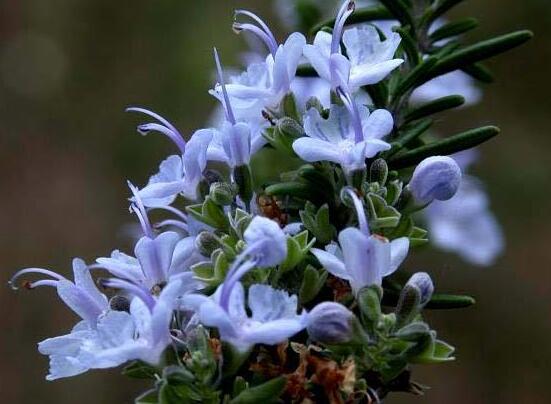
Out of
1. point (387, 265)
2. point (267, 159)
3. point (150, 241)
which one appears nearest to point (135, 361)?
point (150, 241)

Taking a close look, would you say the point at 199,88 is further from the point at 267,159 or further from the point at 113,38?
the point at 267,159

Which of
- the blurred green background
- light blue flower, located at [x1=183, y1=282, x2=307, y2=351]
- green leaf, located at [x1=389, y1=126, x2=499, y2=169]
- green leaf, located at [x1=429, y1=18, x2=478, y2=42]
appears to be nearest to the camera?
light blue flower, located at [x1=183, y1=282, x2=307, y2=351]

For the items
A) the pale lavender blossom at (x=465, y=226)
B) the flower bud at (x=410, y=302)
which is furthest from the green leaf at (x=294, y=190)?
the pale lavender blossom at (x=465, y=226)

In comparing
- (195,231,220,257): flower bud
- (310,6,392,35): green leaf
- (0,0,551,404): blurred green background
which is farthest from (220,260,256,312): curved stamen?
(0,0,551,404): blurred green background

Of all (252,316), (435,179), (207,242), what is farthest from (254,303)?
(435,179)

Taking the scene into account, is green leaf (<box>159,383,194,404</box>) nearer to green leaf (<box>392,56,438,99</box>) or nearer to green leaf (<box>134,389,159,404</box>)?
green leaf (<box>134,389,159,404</box>)

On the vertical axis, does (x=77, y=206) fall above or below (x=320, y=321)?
below
